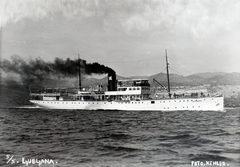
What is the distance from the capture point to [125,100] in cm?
3744

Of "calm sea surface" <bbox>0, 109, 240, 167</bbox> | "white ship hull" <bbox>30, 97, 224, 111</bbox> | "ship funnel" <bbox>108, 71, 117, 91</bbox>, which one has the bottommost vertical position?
"calm sea surface" <bbox>0, 109, 240, 167</bbox>

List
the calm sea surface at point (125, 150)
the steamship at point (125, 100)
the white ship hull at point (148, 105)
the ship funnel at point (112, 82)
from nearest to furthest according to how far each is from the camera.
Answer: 1. the calm sea surface at point (125, 150)
2. the white ship hull at point (148, 105)
3. the steamship at point (125, 100)
4. the ship funnel at point (112, 82)

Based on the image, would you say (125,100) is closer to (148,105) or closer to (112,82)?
(148,105)

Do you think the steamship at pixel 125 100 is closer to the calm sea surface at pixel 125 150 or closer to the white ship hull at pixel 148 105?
the white ship hull at pixel 148 105

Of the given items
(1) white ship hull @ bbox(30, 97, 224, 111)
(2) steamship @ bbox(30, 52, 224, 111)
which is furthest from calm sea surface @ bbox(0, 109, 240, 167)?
(2) steamship @ bbox(30, 52, 224, 111)

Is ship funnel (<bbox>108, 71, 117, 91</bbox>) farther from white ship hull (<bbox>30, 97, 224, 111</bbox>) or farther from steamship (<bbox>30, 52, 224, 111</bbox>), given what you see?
white ship hull (<bbox>30, 97, 224, 111</bbox>)

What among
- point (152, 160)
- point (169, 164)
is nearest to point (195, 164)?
point (169, 164)

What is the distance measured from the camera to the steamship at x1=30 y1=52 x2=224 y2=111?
3234 cm

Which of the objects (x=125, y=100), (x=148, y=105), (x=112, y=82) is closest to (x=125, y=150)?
(x=148, y=105)

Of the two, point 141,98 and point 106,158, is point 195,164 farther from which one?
point 141,98

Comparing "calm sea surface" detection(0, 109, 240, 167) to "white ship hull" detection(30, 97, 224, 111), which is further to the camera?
"white ship hull" detection(30, 97, 224, 111)

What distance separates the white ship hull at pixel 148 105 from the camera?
3200 cm

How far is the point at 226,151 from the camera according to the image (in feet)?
29.5

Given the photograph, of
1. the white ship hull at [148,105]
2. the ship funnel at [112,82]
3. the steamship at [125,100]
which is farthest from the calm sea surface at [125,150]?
the ship funnel at [112,82]
